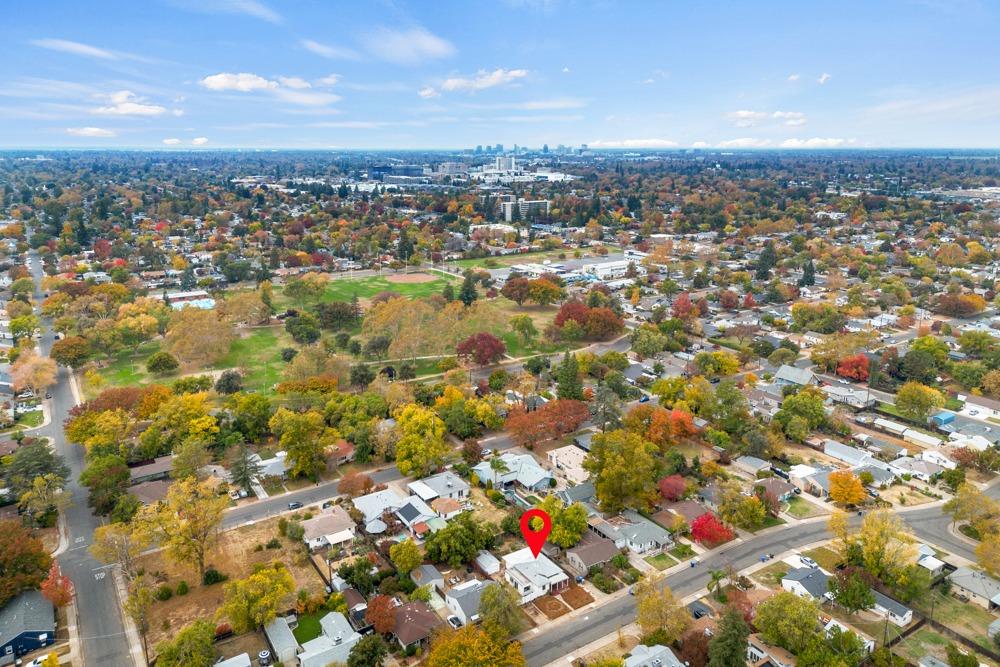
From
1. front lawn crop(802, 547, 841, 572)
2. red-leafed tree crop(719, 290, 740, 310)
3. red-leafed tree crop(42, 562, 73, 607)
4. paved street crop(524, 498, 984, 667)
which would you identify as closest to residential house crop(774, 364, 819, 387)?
paved street crop(524, 498, 984, 667)

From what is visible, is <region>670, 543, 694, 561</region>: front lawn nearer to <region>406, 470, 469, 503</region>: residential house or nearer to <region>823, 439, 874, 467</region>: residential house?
<region>406, 470, 469, 503</region>: residential house

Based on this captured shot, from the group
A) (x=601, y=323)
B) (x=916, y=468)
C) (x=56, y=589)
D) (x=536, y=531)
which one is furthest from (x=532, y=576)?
(x=601, y=323)

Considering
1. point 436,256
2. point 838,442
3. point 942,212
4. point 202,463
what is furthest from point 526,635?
point 942,212

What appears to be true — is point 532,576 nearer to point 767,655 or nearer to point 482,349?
point 767,655

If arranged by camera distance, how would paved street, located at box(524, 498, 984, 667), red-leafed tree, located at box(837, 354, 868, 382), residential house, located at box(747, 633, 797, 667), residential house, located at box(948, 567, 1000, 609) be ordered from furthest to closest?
red-leafed tree, located at box(837, 354, 868, 382) < residential house, located at box(948, 567, 1000, 609) < paved street, located at box(524, 498, 984, 667) < residential house, located at box(747, 633, 797, 667)

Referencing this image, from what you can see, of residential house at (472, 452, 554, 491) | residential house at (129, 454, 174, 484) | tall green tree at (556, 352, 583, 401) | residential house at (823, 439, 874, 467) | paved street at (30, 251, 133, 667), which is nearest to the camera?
paved street at (30, 251, 133, 667)

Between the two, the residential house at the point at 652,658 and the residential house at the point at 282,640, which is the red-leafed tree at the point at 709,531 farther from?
the residential house at the point at 282,640

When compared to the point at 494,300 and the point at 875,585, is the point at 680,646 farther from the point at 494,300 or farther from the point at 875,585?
the point at 494,300

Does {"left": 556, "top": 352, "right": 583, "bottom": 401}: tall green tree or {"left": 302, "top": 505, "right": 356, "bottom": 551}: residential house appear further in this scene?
{"left": 556, "top": 352, "right": 583, "bottom": 401}: tall green tree
